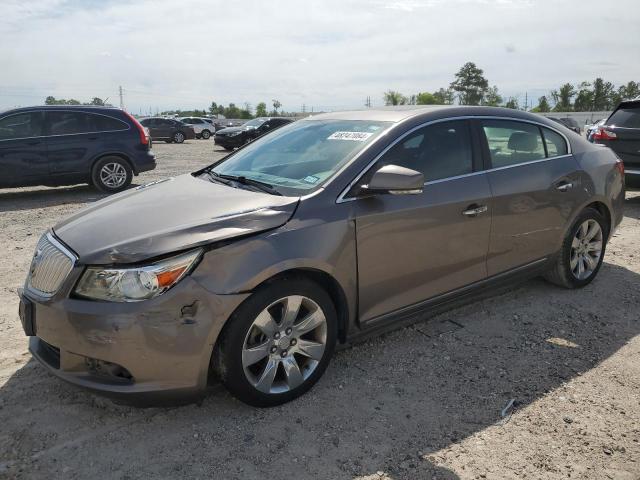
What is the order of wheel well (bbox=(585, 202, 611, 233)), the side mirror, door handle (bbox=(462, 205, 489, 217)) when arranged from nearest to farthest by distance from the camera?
the side mirror < door handle (bbox=(462, 205, 489, 217)) < wheel well (bbox=(585, 202, 611, 233))

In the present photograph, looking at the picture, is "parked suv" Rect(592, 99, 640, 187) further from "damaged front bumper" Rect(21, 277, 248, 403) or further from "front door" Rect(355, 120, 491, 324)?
"damaged front bumper" Rect(21, 277, 248, 403)

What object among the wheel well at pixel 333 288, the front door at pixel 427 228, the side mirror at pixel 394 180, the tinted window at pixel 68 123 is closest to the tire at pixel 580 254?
the front door at pixel 427 228

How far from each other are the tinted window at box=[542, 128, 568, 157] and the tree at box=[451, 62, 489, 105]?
7417 centimetres

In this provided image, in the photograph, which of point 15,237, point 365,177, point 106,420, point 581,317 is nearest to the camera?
point 106,420

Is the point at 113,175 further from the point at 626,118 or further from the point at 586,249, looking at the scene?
the point at 626,118

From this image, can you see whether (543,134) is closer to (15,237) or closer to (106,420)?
(106,420)

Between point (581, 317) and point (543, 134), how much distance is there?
1.49m

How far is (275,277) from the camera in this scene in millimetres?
2803

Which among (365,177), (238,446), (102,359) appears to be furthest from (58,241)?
(365,177)

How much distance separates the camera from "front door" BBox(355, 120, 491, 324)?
3189mm

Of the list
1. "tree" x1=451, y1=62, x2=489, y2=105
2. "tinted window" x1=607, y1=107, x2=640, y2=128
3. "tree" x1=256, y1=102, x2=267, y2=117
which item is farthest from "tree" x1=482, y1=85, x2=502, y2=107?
"tinted window" x1=607, y1=107, x2=640, y2=128

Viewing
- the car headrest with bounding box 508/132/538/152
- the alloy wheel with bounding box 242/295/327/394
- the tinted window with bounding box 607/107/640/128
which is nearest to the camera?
the alloy wheel with bounding box 242/295/327/394

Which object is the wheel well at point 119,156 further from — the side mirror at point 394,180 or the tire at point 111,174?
the side mirror at point 394,180

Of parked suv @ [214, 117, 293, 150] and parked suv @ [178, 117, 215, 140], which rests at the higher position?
parked suv @ [178, 117, 215, 140]
